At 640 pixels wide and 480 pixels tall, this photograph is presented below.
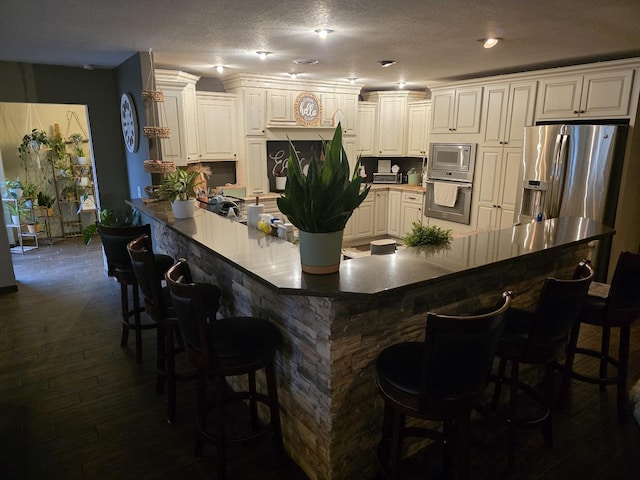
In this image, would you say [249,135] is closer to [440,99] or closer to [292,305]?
[440,99]

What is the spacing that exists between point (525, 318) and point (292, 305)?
1.19m

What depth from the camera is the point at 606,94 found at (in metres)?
4.10

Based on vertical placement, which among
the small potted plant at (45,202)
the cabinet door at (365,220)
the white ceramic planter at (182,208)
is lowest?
the cabinet door at (365,220)

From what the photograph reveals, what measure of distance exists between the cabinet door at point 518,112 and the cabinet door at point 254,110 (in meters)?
3.03

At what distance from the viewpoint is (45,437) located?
7.72 feet

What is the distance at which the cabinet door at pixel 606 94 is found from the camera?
13.0ft

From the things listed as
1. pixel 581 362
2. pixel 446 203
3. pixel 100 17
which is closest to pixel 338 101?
pixel 446 203

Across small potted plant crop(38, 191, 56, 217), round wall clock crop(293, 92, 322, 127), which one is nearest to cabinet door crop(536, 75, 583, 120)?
round wall clock crop(293, 92, 322, 127)

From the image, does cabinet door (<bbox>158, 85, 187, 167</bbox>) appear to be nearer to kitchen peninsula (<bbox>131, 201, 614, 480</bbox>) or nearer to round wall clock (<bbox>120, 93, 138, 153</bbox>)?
round wall clock (<bbox>120, 93, 138, 153</bbox>)

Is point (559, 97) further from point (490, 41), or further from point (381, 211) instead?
point (381, 211)

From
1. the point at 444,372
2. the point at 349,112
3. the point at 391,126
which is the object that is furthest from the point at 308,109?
the point at 444,372

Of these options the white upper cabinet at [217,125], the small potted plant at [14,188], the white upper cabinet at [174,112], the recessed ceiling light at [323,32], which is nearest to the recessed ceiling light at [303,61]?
the recessed ceiling light at [323,32]

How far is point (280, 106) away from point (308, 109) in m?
0.44

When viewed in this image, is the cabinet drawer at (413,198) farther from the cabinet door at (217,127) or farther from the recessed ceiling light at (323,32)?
the recessed ceiling light at (323,32)
